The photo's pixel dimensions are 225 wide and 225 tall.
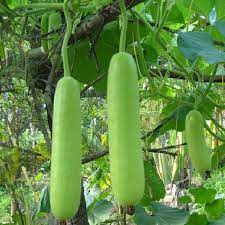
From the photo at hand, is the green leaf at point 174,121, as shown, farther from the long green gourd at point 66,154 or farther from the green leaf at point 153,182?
the long green gourd at point 66,154

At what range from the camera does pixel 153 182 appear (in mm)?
1437

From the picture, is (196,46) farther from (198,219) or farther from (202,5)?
(198,219)

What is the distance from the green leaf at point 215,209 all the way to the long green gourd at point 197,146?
57 cm

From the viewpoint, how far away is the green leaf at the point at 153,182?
56.1 inches

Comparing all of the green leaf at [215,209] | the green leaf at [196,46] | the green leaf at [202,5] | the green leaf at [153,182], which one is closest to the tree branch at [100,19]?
the green leaf at [196,46]

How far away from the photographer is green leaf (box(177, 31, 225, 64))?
90cm

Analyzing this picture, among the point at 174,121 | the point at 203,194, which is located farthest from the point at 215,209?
the point at 174,121

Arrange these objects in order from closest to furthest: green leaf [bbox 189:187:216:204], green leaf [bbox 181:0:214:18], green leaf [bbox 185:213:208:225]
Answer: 1. green leaf [bbox 181:0:214:18]
2. green leaf [bbox 185:213:208:225]
3. green leaf [bbox 189:187:216:204]

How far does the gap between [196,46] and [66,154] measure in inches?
17.6

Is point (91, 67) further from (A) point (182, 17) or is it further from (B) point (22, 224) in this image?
(B) point (22, 224)

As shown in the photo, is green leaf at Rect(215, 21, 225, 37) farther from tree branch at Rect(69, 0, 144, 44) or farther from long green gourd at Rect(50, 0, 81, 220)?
long green gourd at Rect(50, 0, 81, 220)

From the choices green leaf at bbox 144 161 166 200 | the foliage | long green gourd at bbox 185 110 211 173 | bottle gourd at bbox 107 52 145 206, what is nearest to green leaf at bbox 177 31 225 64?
the foliage

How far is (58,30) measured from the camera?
3.15 ft

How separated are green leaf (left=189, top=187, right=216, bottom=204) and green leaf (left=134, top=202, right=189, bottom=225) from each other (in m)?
0.17
